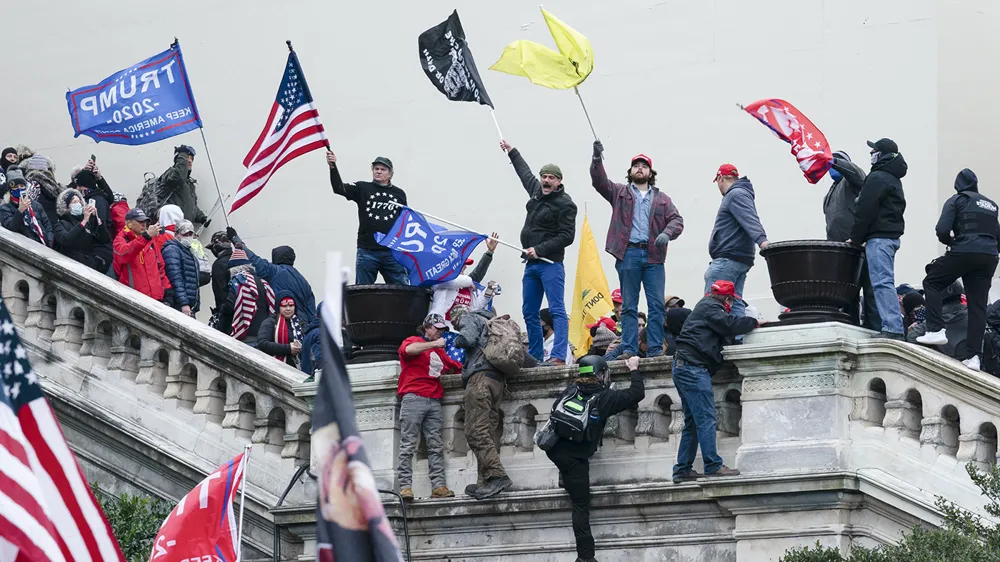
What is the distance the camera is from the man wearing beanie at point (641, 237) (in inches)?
497

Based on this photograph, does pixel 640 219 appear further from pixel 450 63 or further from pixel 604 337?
pixel 450 63

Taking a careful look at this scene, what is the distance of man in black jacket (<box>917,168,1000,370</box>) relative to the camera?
11.6m

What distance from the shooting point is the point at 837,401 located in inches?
438

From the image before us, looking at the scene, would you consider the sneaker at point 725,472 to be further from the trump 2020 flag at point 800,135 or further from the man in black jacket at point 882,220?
the trump 2020 flag at point 800,135

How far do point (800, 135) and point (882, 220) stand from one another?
1496 mm

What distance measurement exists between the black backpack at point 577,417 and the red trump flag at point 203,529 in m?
2.14

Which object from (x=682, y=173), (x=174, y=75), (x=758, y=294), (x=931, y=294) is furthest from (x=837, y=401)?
(x=174, y=75)

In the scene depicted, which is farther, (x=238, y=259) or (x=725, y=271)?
(x=238, y=259)

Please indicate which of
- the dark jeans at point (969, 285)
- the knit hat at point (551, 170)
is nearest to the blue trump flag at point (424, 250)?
the knit hat at point (551, 170)

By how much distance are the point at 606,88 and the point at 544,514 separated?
7055 mm

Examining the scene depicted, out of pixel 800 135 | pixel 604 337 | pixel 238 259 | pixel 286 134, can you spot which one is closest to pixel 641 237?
pixel 604 337

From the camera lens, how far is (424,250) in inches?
545

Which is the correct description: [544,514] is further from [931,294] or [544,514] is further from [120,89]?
[120,89]

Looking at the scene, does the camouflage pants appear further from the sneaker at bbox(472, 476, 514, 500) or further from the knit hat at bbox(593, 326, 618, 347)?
the knit hat at bbox(593, 326, 618, 347)
